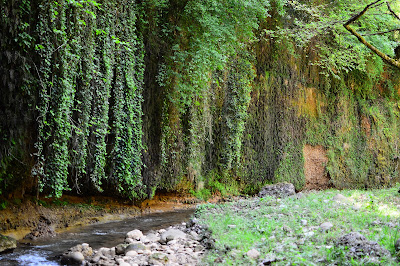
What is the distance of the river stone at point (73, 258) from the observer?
18.4ft

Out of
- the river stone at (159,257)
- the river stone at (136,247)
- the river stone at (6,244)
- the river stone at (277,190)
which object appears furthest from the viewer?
the river stone at (277,190)

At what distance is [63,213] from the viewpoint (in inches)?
351

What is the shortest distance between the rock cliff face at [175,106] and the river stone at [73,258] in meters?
1.97

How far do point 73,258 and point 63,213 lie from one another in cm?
357

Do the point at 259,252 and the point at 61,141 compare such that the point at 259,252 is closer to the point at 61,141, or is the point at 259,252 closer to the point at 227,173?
the point at 61,141

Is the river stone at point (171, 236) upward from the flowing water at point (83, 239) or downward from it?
upward

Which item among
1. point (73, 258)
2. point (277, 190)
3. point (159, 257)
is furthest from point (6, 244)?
point (277, 190)

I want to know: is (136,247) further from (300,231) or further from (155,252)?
(300,231)

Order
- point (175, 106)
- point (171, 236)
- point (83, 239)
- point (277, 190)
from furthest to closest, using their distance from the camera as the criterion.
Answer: point (277, 190) < point (175, 106) < point (83, 239) < point (171, 236)

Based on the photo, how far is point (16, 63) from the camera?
22.2ft

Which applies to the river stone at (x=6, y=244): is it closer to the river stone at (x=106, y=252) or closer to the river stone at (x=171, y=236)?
the river stone at (x=106, y=252)

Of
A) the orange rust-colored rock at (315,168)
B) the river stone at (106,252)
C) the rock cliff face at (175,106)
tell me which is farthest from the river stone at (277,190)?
the river stone at (106,252)

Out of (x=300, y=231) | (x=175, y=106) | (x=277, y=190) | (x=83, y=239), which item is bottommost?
(x=83, y=239)

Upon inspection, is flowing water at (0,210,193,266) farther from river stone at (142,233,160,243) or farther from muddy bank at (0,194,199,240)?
river stone at (142,233,160,243)
